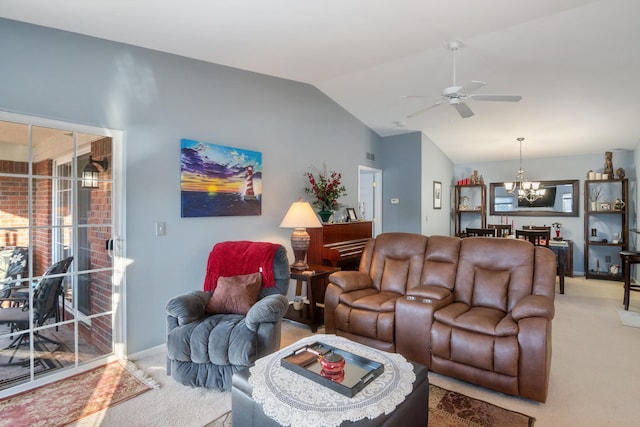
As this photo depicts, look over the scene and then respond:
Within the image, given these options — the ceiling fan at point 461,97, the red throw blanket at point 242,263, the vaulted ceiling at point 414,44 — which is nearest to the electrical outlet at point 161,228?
the red throw blanket at point 242,263

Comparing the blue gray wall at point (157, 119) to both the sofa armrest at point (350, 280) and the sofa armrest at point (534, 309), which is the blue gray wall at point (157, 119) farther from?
the sofa armrest at point (534, 309)

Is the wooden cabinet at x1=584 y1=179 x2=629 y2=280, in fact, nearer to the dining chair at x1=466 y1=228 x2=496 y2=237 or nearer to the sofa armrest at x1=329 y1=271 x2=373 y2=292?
the dining chair at x1=466 y1=228 x2=496 y2=237

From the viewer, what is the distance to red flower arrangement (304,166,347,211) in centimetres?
476

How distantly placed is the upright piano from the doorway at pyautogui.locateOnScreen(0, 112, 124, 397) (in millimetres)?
2317

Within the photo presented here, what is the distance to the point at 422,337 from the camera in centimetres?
272

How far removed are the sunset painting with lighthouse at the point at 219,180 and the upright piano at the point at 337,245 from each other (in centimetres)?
92

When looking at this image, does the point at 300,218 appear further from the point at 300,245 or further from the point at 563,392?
the point at 563,392

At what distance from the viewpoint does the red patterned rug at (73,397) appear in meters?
2.18

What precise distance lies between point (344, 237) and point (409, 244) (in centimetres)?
159

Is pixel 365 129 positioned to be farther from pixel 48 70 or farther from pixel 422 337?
pixel 48 70

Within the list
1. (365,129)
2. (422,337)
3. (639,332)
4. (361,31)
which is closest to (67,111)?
(361,31)

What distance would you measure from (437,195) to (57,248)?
6102 mm

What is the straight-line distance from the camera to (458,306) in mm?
2875

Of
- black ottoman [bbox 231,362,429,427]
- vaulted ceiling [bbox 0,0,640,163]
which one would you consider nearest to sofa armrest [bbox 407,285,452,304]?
black ottoman [bbox 231,362,429,427]
